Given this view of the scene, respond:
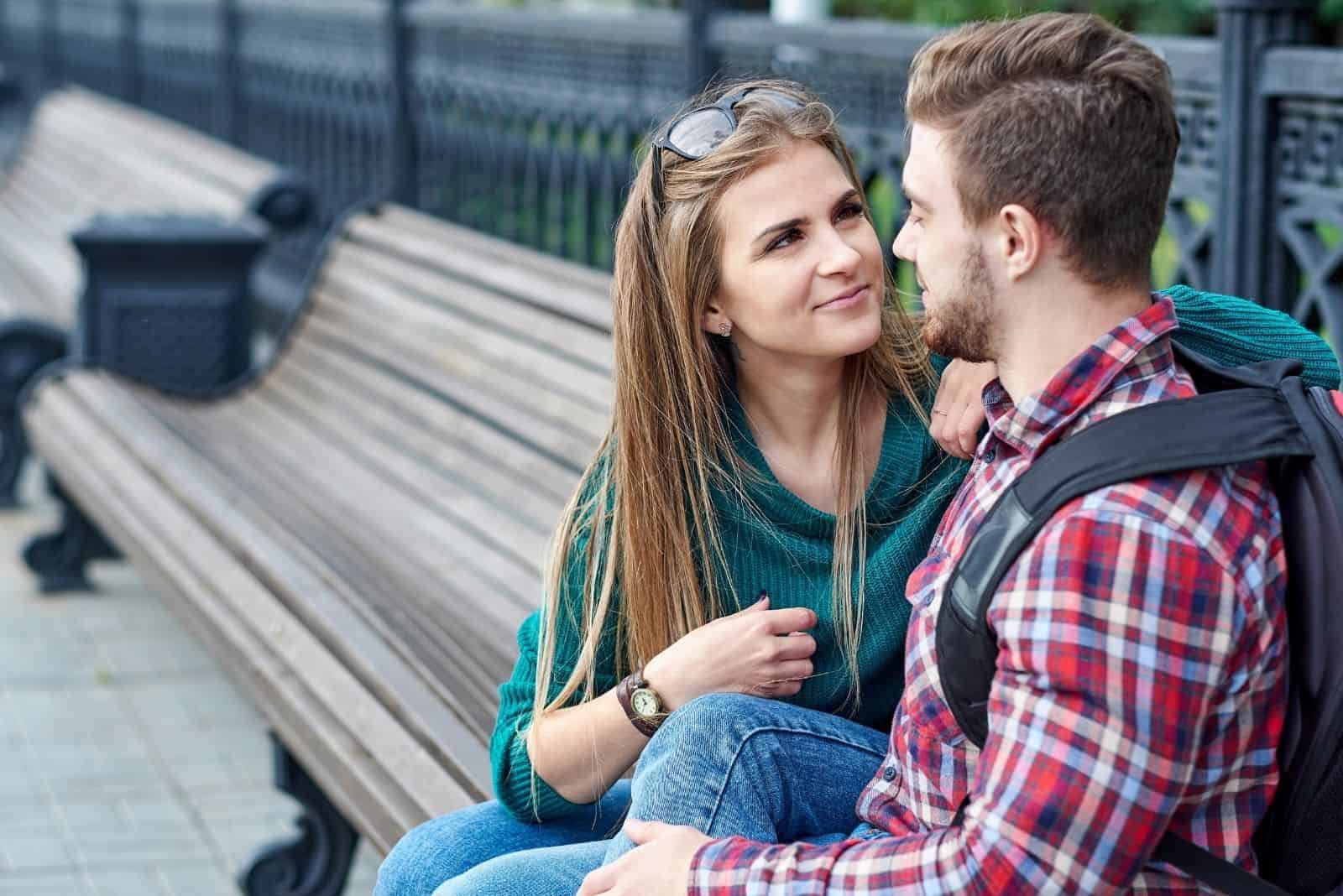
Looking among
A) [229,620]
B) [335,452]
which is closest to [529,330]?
[335,452]

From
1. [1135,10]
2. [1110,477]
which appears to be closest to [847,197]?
[1110,477]

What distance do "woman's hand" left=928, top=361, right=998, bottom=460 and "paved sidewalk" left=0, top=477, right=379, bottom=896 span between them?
2326mm

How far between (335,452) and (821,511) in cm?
315

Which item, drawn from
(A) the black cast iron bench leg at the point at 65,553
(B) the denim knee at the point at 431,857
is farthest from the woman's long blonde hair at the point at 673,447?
(A) the black cast iron bench leg at the point at 65,553

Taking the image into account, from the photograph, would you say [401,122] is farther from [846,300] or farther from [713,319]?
[846,300]

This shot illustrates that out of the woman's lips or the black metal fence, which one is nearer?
the woman's lips

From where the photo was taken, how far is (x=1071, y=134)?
5.84 ft

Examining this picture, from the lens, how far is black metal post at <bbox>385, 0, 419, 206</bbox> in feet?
26.2

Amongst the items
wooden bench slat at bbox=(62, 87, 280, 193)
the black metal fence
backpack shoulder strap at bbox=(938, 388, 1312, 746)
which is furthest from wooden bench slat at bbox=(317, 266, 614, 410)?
backpack shoulder strap at bbox=(938, 388, 1312, 746)

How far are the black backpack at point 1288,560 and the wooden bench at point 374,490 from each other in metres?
1.38

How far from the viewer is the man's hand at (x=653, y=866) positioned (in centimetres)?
193

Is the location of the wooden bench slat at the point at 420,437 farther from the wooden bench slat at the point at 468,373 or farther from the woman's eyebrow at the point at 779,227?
the woman's eyebrow at the point at 779,227

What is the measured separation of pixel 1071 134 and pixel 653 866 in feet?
2.74

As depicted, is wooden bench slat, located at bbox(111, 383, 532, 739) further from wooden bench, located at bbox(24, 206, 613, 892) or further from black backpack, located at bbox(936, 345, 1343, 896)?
black backpack, located at bbox(936, 345, 1343, 896)
